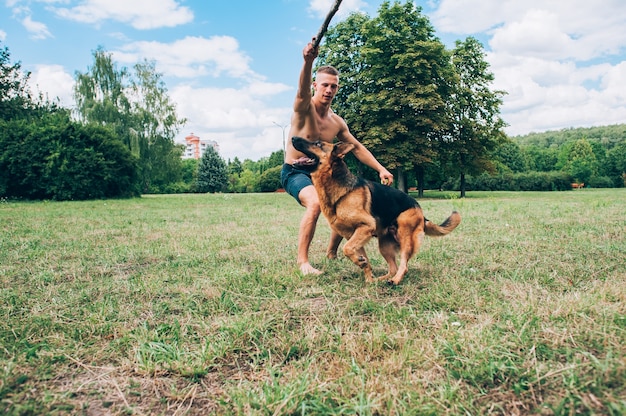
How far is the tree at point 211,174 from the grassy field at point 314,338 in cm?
6370

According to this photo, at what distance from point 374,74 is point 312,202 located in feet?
70.1

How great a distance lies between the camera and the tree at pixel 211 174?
219 ft

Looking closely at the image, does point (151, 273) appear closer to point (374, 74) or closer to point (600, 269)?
point (600, 269)

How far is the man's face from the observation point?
447 cm

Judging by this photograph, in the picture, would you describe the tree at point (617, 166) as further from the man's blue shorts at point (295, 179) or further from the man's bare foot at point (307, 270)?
the man's bare foot at point (307, 270)

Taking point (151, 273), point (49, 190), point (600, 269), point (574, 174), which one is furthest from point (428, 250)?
point (574, 174)

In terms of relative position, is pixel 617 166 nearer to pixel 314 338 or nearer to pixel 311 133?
pixel 311 133

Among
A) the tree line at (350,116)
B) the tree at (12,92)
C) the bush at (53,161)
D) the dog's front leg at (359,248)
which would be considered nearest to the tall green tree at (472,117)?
the tree line at (350,116)

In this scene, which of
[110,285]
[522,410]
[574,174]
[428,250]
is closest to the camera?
[522,410]

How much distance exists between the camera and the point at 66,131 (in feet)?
72.1

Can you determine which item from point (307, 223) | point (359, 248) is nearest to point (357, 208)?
→ point (359, 248)

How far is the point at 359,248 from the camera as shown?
3924mm

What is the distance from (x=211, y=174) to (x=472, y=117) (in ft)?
162

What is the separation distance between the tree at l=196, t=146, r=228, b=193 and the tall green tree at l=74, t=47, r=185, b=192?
1141 inches
